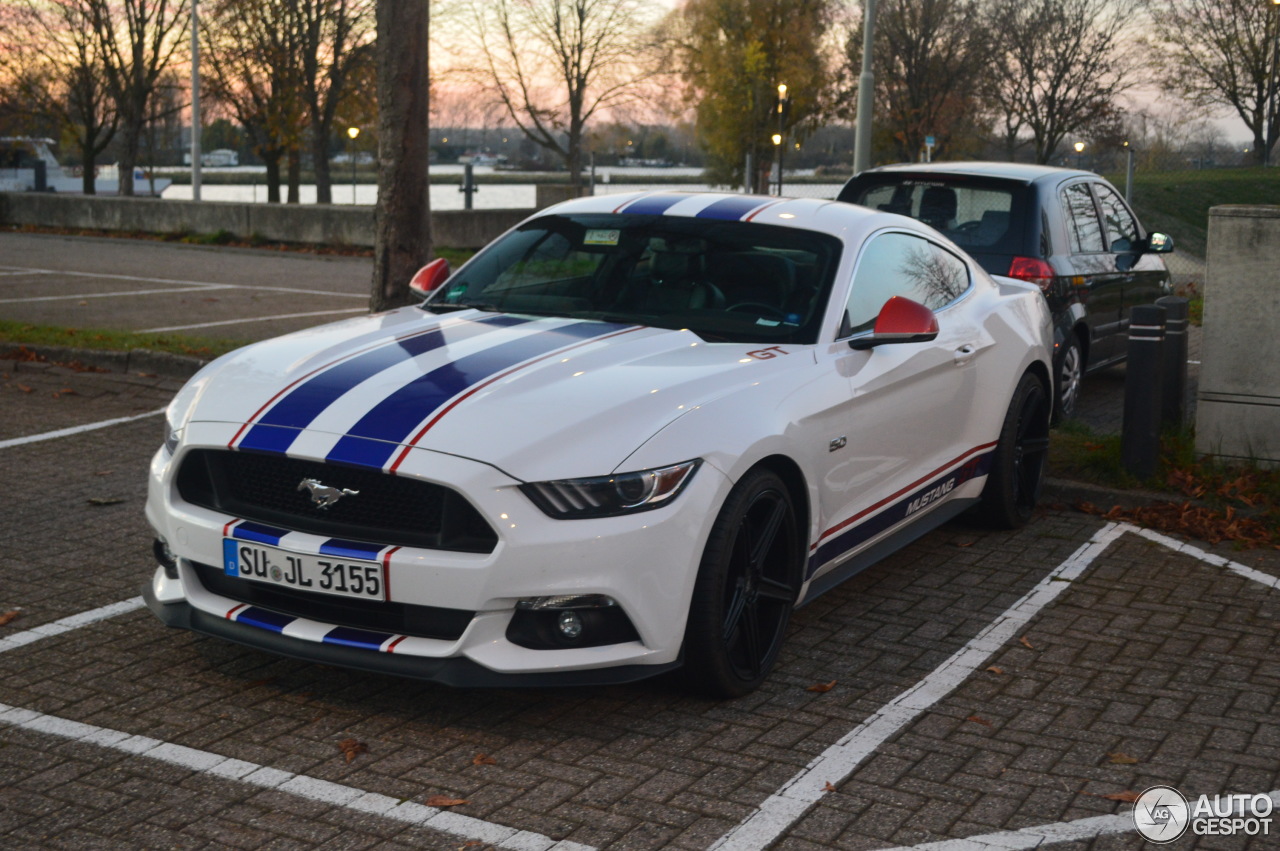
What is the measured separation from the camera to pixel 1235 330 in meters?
7.78

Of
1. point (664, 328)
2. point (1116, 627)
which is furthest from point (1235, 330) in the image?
point (664, 328)

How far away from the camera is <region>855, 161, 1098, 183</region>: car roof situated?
9367 mm

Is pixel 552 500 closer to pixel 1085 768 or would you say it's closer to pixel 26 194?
pixel 1085 768

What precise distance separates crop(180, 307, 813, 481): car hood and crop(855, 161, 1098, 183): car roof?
4.89m

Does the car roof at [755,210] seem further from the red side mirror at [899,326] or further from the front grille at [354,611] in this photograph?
the front grille at [354,611]

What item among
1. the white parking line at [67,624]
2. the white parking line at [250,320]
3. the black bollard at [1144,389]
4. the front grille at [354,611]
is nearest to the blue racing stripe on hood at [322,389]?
the front grille at [354,611]

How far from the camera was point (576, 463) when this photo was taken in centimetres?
405

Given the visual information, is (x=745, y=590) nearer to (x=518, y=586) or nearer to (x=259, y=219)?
(x=518, y=586)

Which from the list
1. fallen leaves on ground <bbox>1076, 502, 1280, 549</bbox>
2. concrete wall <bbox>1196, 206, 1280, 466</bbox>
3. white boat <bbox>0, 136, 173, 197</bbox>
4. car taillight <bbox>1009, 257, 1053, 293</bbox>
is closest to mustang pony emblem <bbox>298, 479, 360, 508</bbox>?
fallen leaves on ground <bbox>1076, 502, 1280, 549</bbox>

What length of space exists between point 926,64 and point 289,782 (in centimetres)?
5516

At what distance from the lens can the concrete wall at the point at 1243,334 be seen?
7.67m

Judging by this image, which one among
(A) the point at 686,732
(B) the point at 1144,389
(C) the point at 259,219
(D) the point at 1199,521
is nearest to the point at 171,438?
(A) the point at 686,732

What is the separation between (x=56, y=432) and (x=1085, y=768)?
6681mm

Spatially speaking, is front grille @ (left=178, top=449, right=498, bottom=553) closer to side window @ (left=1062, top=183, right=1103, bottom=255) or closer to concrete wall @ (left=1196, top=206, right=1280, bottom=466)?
concrete wall @ (left=1196, top=206, right=1280, bottom=466)
